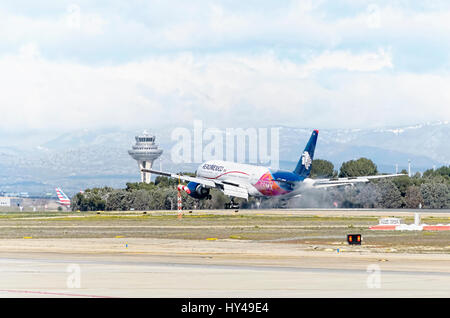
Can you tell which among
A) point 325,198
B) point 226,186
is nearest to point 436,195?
point 325,198

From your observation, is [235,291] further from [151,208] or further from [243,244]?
[151,208]

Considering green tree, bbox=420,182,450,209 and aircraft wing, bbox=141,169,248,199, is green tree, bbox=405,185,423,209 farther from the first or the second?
aircraft wing, bbox=141,169,248,199

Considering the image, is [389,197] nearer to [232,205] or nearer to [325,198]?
[325,198]

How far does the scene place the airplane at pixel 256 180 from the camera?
5226 inches

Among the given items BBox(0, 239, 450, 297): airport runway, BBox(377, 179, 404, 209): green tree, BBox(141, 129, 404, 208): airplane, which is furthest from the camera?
BBox(377, 179, 404, 209): green tree

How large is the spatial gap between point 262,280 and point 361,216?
75.1 metres

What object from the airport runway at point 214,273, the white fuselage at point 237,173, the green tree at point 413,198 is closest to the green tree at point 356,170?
the green tree at point 413,198

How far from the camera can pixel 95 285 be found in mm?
31500

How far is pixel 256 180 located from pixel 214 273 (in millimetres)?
100875

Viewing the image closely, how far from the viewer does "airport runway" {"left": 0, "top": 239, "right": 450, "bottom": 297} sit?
1176 inches

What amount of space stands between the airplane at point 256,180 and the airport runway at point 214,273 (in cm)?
7731

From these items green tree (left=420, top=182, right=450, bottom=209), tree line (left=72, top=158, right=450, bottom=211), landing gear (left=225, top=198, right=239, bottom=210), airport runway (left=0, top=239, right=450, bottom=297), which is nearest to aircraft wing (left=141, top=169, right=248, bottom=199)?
landing gear (left=225, top=198, right=239, bottom=210)

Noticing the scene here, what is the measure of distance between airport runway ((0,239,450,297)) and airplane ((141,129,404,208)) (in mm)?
77313

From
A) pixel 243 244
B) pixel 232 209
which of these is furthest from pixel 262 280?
pixel 232 209
